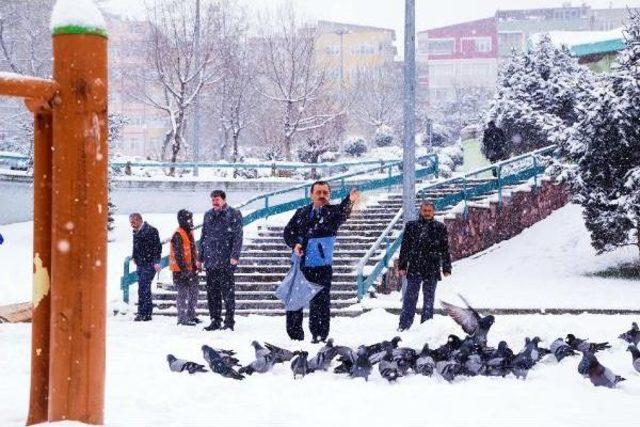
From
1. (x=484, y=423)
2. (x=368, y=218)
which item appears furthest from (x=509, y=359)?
(x=368, y=218)

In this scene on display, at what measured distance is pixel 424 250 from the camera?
1067 centimetres

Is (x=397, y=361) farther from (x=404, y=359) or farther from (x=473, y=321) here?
(x=473, y=321)

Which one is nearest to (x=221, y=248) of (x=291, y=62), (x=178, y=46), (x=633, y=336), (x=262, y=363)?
(x=262, y=363)

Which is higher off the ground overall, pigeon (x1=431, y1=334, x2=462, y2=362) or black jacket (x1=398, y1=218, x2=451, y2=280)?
black jacket (x1=398, y1=218, x2=451, y2=280)

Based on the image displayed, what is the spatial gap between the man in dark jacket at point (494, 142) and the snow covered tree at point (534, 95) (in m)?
0.14

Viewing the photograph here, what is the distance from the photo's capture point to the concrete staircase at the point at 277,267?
14.4 m

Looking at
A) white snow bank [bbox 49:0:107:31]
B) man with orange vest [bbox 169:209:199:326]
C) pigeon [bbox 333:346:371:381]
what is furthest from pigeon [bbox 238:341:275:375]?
man with orange vest [bbox 169:209:199:326]

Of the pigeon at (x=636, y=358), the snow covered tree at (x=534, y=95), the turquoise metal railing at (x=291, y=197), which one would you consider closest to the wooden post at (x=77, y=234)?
the pigeon at (x=636, y=358)

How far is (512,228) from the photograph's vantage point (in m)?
20.3

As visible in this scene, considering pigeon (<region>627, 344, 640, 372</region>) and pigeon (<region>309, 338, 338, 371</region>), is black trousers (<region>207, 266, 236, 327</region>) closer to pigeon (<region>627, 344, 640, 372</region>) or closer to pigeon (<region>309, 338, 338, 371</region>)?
pigeon (<region>309, 338, 338, 371</region>)

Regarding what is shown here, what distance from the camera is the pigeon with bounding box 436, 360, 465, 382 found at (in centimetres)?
636

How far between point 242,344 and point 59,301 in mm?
5314

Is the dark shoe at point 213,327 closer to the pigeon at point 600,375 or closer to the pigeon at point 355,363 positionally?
the pigeon at point 355,363

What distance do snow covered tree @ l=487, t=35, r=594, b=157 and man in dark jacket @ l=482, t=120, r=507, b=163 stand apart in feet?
0.46
